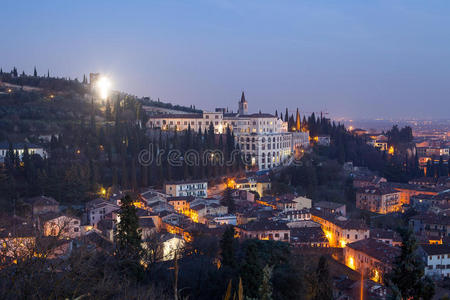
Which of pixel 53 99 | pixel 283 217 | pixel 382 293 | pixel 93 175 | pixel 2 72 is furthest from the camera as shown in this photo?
pixel 2 72

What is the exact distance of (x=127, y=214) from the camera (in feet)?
34.3

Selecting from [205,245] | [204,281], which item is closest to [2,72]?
[205,245]

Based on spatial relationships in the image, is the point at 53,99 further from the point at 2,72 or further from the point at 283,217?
the point at 283,217

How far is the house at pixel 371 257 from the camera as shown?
14.6m

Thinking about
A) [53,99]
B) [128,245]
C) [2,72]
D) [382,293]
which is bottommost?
[382,293]

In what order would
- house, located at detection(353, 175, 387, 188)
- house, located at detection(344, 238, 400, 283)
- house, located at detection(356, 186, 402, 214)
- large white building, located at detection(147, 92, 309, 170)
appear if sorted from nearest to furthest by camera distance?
house, located at detection(344, 238, 400, 283), house, located at detection(356, 186, 402, 214), house, located at detection(353, 175, 387, 188), large white building, located at detection(147, 92, 309, 170)

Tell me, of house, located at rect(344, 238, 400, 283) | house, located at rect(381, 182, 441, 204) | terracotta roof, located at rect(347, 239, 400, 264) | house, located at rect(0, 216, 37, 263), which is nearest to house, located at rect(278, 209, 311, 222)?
house, located at rect(344, 238, 400, 283)

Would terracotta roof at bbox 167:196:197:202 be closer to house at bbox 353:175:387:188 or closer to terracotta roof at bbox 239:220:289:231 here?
terracotta roof at bbox 239:220:289:231

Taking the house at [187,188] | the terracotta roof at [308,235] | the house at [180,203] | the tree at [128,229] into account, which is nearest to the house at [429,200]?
the terracotta roof at [308,235]

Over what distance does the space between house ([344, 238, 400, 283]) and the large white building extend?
52.2ft

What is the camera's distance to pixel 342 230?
18.8m

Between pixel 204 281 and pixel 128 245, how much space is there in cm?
199

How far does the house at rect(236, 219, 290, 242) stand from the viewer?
17.5 m

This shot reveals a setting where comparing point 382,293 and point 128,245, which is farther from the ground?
point 128,245
